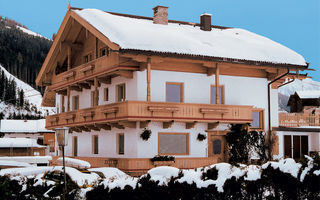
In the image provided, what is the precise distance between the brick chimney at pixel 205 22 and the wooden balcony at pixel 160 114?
27.2 feet

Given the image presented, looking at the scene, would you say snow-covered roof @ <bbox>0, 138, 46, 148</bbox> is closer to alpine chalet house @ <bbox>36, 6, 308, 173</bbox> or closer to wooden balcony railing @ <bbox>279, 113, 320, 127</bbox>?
alpine chalet house @ <bbox>36, 6, 308, 173</bbox>

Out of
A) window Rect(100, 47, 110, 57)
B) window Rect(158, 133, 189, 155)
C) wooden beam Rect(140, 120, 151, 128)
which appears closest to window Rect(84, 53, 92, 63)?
window Rect(100, 47, 110, 57)

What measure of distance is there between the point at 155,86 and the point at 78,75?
7.08m

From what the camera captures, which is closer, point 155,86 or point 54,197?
point 54,197

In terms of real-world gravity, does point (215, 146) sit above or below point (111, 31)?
below

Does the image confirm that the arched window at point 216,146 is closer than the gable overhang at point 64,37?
No

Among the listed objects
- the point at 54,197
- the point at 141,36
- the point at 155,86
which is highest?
the point at 141,36

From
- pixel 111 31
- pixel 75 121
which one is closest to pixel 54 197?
pixel 111 31

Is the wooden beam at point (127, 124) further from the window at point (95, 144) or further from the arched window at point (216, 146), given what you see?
the window at point (95, 144)

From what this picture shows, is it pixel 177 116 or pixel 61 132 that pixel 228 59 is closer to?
pixel 177 116

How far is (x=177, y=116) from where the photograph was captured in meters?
29.4

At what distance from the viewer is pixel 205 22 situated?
124 ft

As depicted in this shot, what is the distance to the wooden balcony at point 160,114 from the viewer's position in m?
28.4

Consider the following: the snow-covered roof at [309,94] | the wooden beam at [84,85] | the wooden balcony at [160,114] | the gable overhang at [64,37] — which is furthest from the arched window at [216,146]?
the snow-covered roof at [309,94]
